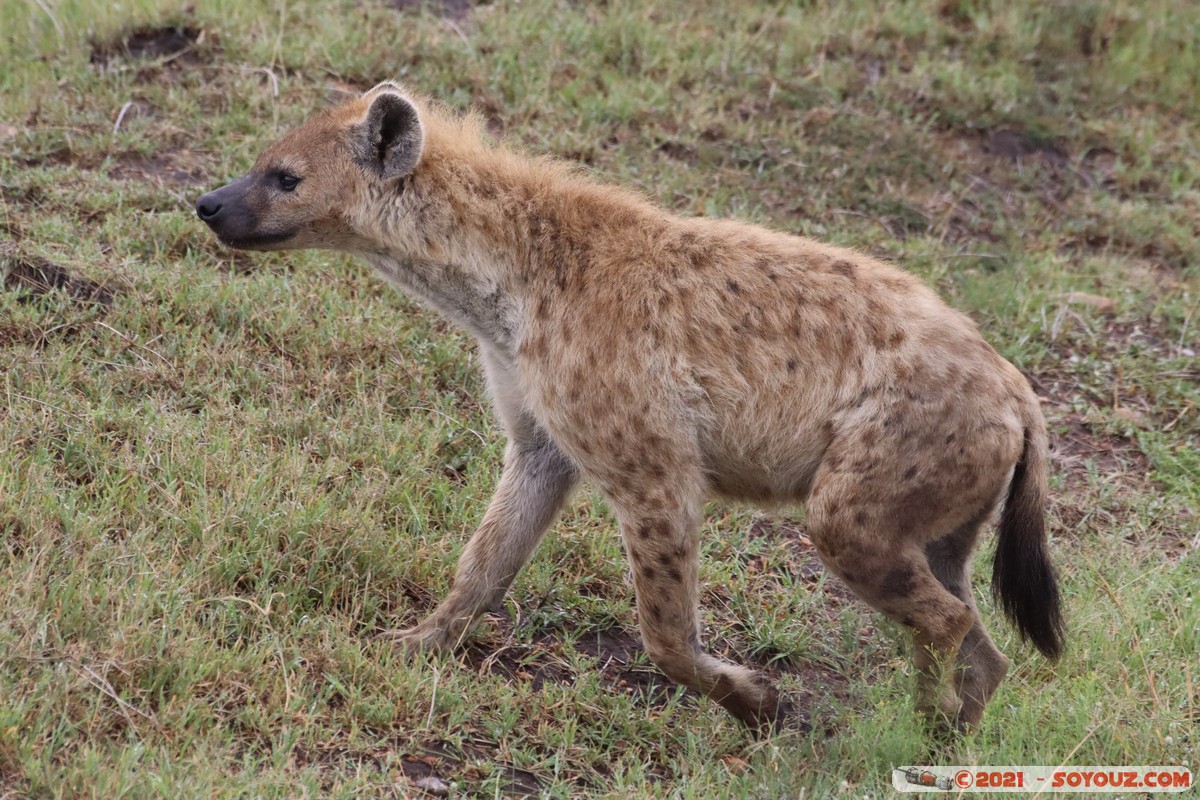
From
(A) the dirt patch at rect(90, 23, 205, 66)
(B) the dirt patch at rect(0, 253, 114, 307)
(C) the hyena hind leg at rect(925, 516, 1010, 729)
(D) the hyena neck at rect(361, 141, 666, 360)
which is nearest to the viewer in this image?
(C) the hyena hind leg at rect(925, 516, 1010, 729)

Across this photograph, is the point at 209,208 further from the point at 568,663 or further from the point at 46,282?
the point at 568,663

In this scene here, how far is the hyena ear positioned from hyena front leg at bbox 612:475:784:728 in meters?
1.04

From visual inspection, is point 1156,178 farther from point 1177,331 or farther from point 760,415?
point 760,415

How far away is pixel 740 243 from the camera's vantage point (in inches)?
144

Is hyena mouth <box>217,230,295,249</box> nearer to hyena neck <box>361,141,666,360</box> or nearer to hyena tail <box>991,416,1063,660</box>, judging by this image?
hyena neck <box>361,141,666,360</box>

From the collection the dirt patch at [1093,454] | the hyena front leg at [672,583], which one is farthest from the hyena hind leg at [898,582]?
the dirt patch at [1093,454]

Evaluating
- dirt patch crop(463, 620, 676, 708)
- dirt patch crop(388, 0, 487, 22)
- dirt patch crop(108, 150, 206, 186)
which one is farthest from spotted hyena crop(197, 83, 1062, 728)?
dirt patch crop(388, 0, 487, 22)

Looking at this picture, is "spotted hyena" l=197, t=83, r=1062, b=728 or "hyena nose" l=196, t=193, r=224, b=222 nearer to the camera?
"spotted hyena" l=197, t=83, r=1062, b=728

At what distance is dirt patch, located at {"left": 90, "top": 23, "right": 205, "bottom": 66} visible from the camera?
236 inches

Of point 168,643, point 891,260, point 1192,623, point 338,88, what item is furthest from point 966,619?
point 338,88

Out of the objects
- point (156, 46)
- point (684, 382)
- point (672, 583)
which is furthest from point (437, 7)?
point (672, 583)

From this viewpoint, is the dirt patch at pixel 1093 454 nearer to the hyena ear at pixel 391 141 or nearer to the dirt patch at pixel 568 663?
the dirt patch at pixel 568 663

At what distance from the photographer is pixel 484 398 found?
4.64 meters

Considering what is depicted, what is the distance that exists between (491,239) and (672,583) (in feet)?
3.31
